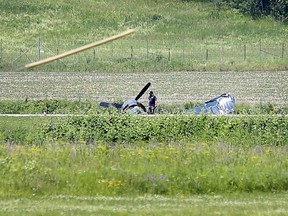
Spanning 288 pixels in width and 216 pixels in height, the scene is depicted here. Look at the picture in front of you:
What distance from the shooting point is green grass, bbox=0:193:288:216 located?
14422 mm

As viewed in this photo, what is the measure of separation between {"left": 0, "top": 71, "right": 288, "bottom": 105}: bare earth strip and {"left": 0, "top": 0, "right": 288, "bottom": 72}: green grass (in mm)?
2895

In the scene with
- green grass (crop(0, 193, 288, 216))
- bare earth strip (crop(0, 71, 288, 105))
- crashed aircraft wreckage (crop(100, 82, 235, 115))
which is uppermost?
green grass (crop(0, 193, 288, 216))

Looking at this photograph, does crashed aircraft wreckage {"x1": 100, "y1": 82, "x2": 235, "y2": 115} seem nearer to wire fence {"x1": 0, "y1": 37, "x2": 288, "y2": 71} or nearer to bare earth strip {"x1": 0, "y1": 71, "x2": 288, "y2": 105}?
→ bare earth strip {"x1": 0, "y1": 71, "x2": 288, "y2": 105}

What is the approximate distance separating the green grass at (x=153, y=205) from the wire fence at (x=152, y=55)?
1398 inches

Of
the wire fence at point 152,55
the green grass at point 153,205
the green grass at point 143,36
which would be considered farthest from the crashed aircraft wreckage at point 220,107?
the green grass at point 143,36

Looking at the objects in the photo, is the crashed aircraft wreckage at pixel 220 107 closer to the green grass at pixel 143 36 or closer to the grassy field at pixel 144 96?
the grassy field at pixel 144 96

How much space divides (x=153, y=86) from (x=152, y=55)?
51.7ft

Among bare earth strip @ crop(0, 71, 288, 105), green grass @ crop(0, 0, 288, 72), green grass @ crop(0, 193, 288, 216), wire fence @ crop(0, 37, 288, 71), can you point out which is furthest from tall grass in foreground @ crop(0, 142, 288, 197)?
green grass @ crop(0, 0, 288, 72)

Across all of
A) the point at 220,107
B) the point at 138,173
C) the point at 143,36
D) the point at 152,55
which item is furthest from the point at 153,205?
the point at 143,36

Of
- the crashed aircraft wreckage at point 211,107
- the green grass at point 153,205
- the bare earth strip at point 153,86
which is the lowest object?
the bare earth strip at point 153,86

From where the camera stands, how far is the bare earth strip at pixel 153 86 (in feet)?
135

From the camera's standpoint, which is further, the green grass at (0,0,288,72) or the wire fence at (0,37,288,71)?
the green grass at (0,0,288,72)

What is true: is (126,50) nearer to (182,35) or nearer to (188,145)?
(182,35)

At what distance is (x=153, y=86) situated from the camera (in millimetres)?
45312
